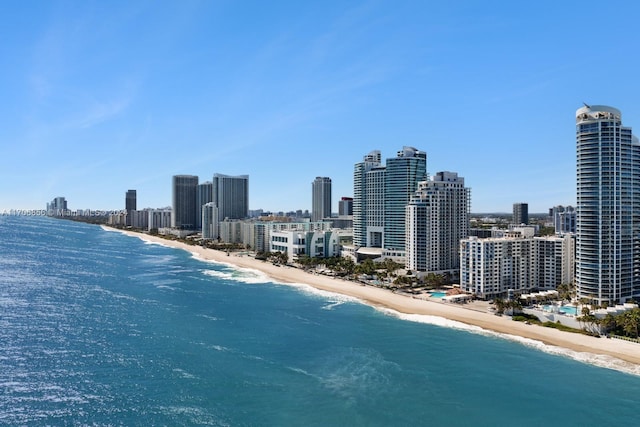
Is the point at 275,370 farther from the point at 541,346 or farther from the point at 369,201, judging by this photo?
the point at 369,201

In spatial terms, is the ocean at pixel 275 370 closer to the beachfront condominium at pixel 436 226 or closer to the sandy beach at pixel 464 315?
the sandy beach at pixel 464 315

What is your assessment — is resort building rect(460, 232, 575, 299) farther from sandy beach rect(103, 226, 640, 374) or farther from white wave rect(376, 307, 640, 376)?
white wave rect(376, 307, 640, 376)

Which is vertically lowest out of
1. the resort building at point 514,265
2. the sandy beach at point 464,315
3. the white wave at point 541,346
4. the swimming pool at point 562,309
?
the white wave at point 541,346

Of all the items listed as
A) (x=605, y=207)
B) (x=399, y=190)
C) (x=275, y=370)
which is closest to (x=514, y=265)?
(x=605, y=207)

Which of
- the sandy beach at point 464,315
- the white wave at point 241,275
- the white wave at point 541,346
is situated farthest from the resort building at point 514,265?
the white wave at point 241,275

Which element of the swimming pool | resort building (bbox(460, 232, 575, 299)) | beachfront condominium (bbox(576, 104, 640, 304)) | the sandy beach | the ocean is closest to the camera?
the ocean

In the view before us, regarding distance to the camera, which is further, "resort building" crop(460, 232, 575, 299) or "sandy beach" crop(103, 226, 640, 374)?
"resort building" crop(460, 232, 575, 299)

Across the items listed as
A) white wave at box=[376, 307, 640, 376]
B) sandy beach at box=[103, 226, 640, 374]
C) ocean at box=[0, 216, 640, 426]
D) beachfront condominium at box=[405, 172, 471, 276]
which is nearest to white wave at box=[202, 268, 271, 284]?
sandy beach at box=[103, 226, 640, 374]
